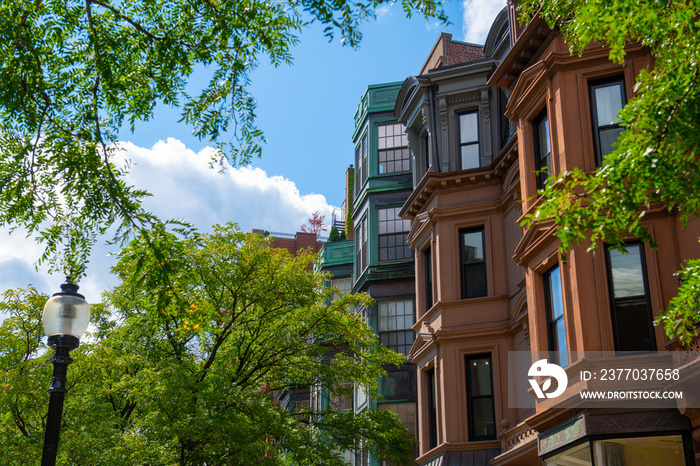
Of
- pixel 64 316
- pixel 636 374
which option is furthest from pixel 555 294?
pixel 64 316

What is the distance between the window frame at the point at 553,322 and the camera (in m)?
15.7

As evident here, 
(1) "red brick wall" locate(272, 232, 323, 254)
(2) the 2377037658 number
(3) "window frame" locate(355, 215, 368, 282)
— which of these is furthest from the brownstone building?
(1) "red brick wall" locate(272, 232, 323, 254)

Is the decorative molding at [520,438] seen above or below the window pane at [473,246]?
below

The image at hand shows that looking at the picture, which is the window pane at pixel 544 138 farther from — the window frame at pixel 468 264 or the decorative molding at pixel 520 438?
the decorative molding at pixel 520 438

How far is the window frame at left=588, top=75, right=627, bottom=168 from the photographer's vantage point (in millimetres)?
15750

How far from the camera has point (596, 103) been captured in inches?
641

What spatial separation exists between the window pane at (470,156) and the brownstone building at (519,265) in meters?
0.04

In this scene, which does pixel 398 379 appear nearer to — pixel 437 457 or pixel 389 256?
pixel 389 256

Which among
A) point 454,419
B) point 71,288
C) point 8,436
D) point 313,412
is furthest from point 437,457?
point 71,288

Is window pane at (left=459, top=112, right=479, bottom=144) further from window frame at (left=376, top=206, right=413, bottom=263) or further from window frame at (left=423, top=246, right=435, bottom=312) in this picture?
window frame at (left=376, top=206, right=413, bottom=263)

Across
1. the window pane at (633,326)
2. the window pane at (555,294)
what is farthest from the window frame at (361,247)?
the window pane at (633,326)

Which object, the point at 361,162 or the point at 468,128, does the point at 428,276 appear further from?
the point at 361,162

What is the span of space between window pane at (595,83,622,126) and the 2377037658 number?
5.23m

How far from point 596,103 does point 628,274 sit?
389 centimetres
